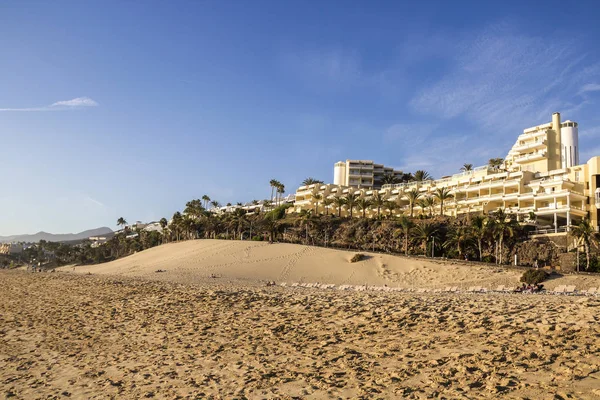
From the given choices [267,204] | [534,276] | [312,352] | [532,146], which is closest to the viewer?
[312,352]

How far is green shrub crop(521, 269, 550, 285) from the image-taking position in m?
36.5

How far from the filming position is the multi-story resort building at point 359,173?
10550 cm

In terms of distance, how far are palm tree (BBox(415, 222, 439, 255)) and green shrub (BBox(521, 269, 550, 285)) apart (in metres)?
16.1

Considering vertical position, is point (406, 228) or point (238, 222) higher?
point (238, 222)

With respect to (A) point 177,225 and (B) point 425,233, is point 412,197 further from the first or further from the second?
(A) point 177,225

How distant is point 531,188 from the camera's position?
6162 centimetres

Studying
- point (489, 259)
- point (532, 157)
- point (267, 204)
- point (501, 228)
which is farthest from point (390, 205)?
point (267, 204)

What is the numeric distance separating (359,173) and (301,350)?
3796 inches

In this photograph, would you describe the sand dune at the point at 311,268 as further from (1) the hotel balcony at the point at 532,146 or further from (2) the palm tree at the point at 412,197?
(1) the hotel balcony at the point at 532,146

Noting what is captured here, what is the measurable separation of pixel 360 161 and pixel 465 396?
10121 centimetres

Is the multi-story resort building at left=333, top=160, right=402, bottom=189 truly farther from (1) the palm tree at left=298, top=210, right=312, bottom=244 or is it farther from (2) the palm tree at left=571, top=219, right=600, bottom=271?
(2) the palm tree at left=571, top=219, right=600, bottom=271

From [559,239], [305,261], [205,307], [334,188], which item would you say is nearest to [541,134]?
[559,239]

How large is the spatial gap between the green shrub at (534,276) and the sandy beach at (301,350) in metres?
25.8

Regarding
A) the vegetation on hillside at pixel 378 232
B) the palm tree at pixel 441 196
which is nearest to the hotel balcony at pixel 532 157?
the vegetation on hillside at pixel 378 232
